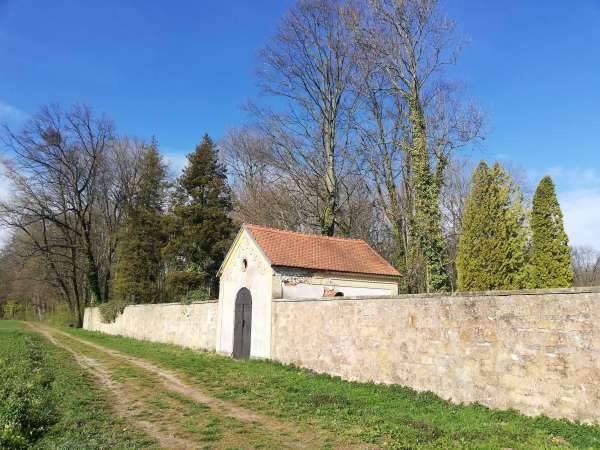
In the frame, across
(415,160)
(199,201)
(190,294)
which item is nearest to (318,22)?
(415,160)

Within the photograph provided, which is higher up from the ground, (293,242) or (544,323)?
(293,242)

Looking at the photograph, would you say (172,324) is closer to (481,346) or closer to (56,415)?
(56,415)

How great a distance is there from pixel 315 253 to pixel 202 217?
50.1 ft

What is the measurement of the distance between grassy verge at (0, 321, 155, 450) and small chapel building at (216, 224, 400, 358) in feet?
19.8

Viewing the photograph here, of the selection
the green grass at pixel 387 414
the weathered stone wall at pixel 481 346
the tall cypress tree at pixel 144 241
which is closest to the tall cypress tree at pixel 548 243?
the weathered stone wall at pixel 481 346

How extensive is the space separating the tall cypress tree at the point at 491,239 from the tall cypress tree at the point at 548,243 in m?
0.54

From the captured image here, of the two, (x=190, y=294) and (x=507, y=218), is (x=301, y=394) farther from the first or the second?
(x=190, y=294)

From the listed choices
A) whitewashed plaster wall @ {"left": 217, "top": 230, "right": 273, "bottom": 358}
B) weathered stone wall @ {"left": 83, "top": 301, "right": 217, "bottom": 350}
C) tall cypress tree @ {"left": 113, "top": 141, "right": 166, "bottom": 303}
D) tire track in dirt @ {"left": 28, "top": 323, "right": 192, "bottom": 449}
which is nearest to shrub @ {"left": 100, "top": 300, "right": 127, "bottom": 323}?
weathered stone wall @ {"left": 83, "top": 301, "right": 217, "bottom": 350}

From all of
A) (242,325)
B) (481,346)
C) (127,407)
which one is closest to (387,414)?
(481,346)

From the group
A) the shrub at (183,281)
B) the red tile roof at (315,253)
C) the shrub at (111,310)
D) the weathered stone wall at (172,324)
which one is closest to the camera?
the red tile roof at (315,253)

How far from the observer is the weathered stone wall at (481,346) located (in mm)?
7383

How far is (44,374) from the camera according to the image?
456 inches

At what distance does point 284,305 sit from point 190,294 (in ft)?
35.5

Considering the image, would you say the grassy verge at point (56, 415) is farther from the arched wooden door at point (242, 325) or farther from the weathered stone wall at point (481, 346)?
the arched wooden door at point (242, 325)
